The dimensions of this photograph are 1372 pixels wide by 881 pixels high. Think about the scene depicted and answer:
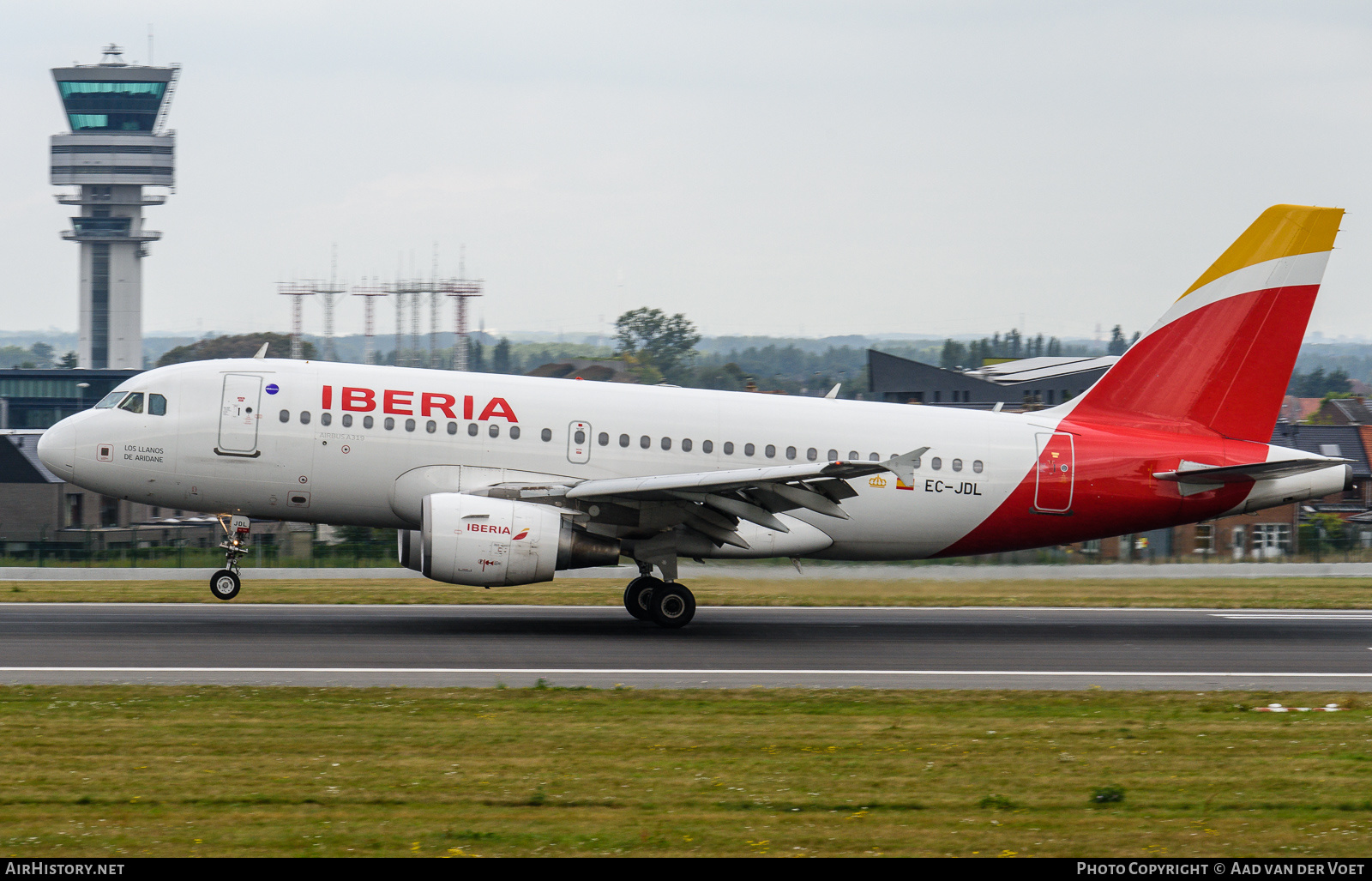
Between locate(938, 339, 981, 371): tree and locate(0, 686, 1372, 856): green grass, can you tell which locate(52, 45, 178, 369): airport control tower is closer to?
locate(938, 339, 981, 371): tree

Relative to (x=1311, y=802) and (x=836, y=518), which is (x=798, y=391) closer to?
(x=836, y=518)

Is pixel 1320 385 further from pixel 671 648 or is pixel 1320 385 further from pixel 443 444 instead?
pixel 443 444

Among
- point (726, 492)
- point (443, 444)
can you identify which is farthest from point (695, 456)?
point (443, 444)

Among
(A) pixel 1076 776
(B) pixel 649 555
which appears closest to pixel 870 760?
(A) pixel 1076 776

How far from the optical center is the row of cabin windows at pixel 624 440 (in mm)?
21203

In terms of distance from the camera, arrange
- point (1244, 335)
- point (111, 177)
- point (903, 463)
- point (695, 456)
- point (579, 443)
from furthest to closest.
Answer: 1. point (111, 177)
2. point (1244, 335)
3. point (695, 456)
4. point (579, 443)
5. point (903, 463)

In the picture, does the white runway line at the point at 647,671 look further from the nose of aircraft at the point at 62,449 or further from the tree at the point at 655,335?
the tree at the point at 655,335

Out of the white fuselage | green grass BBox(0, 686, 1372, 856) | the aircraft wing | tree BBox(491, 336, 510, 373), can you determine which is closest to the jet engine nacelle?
the aircraft wing

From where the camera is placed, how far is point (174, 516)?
66500 mm

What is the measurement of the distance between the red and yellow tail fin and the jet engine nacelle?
32.6ft

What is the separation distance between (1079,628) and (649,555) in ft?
26.0

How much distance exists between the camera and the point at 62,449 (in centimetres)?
2136

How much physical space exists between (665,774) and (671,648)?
27.1 feet

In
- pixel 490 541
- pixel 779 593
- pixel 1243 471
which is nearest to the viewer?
pixel 490 541
